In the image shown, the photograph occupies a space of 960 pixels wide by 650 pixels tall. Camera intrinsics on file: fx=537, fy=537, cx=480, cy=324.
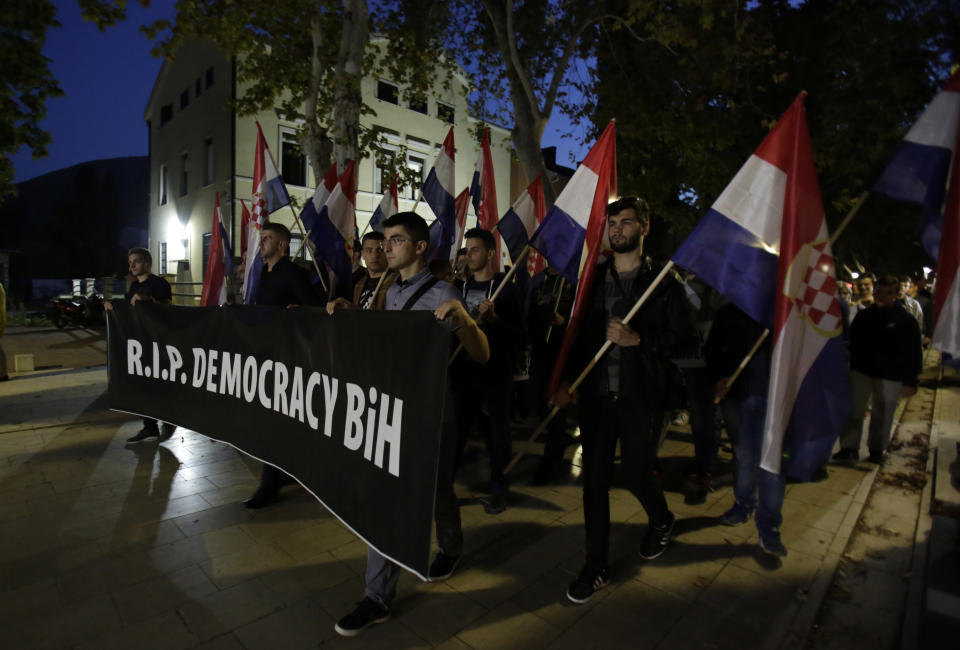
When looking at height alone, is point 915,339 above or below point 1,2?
below

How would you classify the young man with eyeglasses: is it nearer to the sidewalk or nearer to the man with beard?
the sidewalk

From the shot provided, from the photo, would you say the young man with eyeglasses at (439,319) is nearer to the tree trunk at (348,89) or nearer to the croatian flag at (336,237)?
the croatian flag at (336,237)

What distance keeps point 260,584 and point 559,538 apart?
1916 mm

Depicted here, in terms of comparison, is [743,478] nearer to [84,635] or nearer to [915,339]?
[915,339]

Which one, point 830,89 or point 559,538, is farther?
point 830,89

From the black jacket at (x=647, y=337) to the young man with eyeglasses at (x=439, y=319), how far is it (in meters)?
0.77

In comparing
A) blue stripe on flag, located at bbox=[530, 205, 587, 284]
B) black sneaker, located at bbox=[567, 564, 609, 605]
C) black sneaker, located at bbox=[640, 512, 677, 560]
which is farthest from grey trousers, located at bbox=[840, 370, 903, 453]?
blue stripe on flag, located at bbox=[530, 205, 587, 284]

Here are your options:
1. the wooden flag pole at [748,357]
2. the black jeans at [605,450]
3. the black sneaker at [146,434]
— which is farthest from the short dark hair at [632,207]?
the black sneaker at [146,434]

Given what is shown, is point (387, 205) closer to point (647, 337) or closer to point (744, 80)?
point (647, 337)

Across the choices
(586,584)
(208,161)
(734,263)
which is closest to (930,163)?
(734,263)

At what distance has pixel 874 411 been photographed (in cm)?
560

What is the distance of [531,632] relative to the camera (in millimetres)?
2684

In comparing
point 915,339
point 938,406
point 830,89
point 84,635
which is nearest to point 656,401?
point 84,635

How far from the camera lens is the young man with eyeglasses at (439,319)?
2.59 meters
